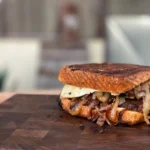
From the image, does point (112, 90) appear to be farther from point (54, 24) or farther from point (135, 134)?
point (54, 24)

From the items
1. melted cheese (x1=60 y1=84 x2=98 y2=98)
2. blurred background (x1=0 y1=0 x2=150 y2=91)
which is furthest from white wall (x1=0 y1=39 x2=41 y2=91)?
melted cheese (x1=60 y1=84 x2=98 y2=98)

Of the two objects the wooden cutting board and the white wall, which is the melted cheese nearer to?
the wooden cutting board

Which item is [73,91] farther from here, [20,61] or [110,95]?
[20,61]

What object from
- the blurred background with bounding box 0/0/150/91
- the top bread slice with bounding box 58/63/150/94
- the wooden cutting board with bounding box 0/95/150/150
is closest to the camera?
the wooden cutting board with bounding box 0/95/150/150

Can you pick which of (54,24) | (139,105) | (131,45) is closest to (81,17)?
(54,24)

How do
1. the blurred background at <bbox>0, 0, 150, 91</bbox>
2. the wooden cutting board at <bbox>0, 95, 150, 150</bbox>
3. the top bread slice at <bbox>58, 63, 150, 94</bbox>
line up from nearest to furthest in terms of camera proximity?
the wooden cutting board at <bbox>0, 95, 150, 150</bbox> < the top bread slice at <bbox>58, 63, 150, 94</bbox> < the blurred background at <bbox>0, 0, 150, 91</bbox>

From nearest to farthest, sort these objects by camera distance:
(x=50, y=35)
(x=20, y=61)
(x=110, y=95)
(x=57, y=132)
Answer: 1. (x=57, y=132)
2. (x=110, y=95)
3. (x=20, y=61)
4. (x=50, y=35)

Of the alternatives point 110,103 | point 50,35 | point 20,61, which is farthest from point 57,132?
point 50,35

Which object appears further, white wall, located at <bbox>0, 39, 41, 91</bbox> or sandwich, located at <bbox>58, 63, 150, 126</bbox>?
white wall, located at <bbox>0, 39, 41, 91</bbox>
